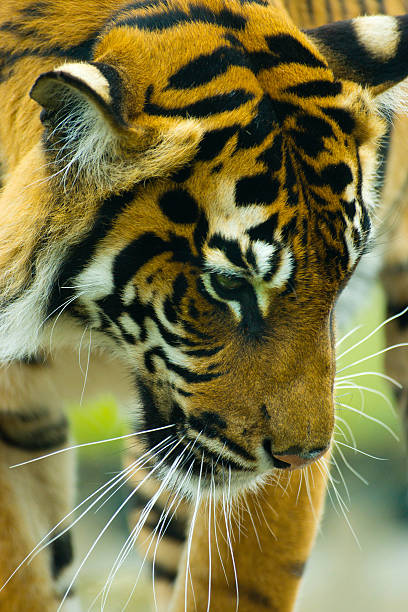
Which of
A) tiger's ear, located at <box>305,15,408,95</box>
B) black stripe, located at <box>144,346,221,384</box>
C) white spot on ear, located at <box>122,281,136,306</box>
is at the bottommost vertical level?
black stripe, located at <box>144,346,221,384</box>

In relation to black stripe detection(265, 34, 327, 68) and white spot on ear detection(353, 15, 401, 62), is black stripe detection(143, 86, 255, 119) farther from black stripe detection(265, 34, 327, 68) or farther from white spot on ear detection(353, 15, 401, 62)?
white spot on ear detection(353, 15, 401, 62)

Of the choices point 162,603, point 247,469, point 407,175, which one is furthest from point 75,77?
point 162,603

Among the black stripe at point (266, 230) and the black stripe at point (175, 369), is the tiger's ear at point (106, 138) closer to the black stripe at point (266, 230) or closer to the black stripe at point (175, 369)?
the black stripe at point (266, 230)

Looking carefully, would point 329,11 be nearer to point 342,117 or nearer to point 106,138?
point 342,117

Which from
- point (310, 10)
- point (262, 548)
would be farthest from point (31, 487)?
point (310, 10)

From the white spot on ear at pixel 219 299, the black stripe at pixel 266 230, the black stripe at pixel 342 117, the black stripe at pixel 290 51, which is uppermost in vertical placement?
the black stripe at pixel 290 51

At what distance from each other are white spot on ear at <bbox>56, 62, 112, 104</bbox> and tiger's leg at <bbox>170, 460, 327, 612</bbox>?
959mm

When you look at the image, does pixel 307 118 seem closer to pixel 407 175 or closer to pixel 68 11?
pixel 68 11

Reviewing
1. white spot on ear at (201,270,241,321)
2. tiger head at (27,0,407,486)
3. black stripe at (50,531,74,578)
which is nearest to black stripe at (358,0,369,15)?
tiger head at (27,0,407,486)

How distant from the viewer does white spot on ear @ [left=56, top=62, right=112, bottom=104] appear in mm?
1153

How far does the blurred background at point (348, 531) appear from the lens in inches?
117

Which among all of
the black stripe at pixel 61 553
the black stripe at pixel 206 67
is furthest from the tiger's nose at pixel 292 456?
the black stripe at pixel 61 553

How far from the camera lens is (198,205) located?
1.35 m

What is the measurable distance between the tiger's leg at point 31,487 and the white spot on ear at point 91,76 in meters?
0.79
